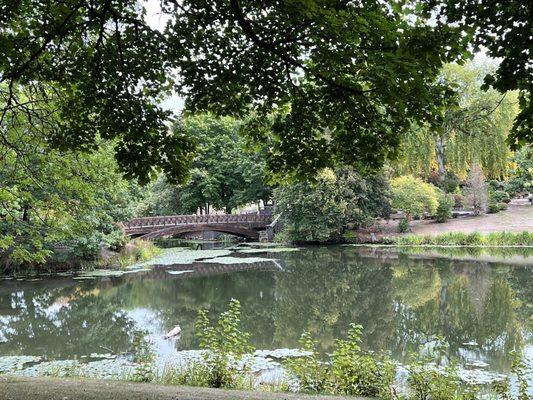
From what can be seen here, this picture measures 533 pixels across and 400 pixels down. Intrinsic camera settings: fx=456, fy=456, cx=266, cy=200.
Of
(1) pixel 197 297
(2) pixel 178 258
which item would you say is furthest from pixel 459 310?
(2) pixel 178 258

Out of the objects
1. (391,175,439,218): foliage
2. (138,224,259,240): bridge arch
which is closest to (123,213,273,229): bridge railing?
(138,224,259,240): bridge arch

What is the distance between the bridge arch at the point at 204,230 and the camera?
99.3 ft

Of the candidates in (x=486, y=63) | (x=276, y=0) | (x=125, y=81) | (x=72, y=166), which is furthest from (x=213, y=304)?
(x=486, y=63)

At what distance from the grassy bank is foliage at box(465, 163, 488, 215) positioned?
21.3ft

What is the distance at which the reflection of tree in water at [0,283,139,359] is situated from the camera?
957 centimetres

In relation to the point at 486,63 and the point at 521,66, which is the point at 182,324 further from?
the point at 486,63

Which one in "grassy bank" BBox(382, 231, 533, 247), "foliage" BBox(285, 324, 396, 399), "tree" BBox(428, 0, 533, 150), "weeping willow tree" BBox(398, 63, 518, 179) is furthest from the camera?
"weeping willow tree" BBox(398, 63, 518, 179)

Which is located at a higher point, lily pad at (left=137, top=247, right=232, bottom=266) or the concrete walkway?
the concrete walkway

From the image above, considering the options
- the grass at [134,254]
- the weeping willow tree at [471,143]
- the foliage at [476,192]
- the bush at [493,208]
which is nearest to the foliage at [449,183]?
the weeping willow tree at [471,143]

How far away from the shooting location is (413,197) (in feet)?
101

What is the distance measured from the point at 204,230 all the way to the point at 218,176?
7.37 m

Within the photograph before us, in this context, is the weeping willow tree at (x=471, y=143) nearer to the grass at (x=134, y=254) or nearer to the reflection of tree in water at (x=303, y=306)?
the reflection of tree in water at (x=303, y=306)

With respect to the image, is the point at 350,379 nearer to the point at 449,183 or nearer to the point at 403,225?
the point at 403,225

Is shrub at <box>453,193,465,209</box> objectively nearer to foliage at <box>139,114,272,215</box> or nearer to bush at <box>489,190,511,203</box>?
bush at <box>489,190,511,203</box>
